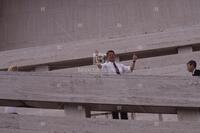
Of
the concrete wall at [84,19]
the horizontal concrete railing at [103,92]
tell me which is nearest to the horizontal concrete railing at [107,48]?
the concrete wall at [84,19]

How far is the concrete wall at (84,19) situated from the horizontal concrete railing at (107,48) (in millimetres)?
1506

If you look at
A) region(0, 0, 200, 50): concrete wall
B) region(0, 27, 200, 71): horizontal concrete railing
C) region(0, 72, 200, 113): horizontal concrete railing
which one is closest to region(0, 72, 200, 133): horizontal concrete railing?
region(0, 72, 200, 113): horizontal concrete railing

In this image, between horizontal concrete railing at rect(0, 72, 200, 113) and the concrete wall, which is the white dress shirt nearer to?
horizontal concrete railing at rect(0, 72, 200, 113)

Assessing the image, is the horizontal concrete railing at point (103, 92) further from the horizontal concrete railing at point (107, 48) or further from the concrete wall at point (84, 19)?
the concrete wall at point (84, 19)

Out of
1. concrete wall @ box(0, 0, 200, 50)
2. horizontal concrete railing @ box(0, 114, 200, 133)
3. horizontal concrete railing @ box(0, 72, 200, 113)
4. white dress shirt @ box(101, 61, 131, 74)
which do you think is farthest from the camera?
concrete wall @ box(0, 0, 200, 50)

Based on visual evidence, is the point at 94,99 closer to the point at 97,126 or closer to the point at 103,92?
the point at 103,92

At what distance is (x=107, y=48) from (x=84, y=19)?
2527mm

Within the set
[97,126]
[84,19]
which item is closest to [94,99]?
[97,126]

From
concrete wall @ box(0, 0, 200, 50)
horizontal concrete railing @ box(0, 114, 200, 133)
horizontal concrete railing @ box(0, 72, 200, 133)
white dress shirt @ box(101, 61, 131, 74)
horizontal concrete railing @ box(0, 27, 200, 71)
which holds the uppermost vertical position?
concrete wall @ box(0, 0, 200, 50)

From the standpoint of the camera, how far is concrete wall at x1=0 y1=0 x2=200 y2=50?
15.6 m

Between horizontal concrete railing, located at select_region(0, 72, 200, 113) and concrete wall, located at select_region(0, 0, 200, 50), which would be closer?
horizontal concrete railing, located at select_region(0, 72, 200, 113)

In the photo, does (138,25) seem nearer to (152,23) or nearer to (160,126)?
(152,23)

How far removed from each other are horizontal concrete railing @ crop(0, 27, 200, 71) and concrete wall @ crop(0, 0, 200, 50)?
4.94 ft

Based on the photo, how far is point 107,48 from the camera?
1374 cm
